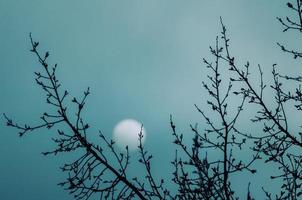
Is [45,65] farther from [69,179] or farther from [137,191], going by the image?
[137,191]

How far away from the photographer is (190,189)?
612 centimetres

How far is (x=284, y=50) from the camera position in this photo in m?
6.62

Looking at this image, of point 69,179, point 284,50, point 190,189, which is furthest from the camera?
point 284,50

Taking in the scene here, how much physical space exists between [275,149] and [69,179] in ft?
11.8

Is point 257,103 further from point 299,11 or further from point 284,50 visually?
point 299,11

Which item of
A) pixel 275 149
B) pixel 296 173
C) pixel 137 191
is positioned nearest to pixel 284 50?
pixel 275 149

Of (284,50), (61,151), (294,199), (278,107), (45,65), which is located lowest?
(294,199)

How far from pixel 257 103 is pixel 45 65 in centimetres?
363

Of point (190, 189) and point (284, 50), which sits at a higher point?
point (284, 50)

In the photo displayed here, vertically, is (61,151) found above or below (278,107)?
below

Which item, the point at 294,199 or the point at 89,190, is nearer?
the point at 89,190

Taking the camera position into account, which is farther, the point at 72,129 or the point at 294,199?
the point at 294,199

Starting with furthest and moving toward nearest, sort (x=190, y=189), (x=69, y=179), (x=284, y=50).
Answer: (x=284, y=50) < (x=190, y=189) < (x=69, y=179)

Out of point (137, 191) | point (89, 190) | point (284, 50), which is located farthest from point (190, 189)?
point (284, 50)
